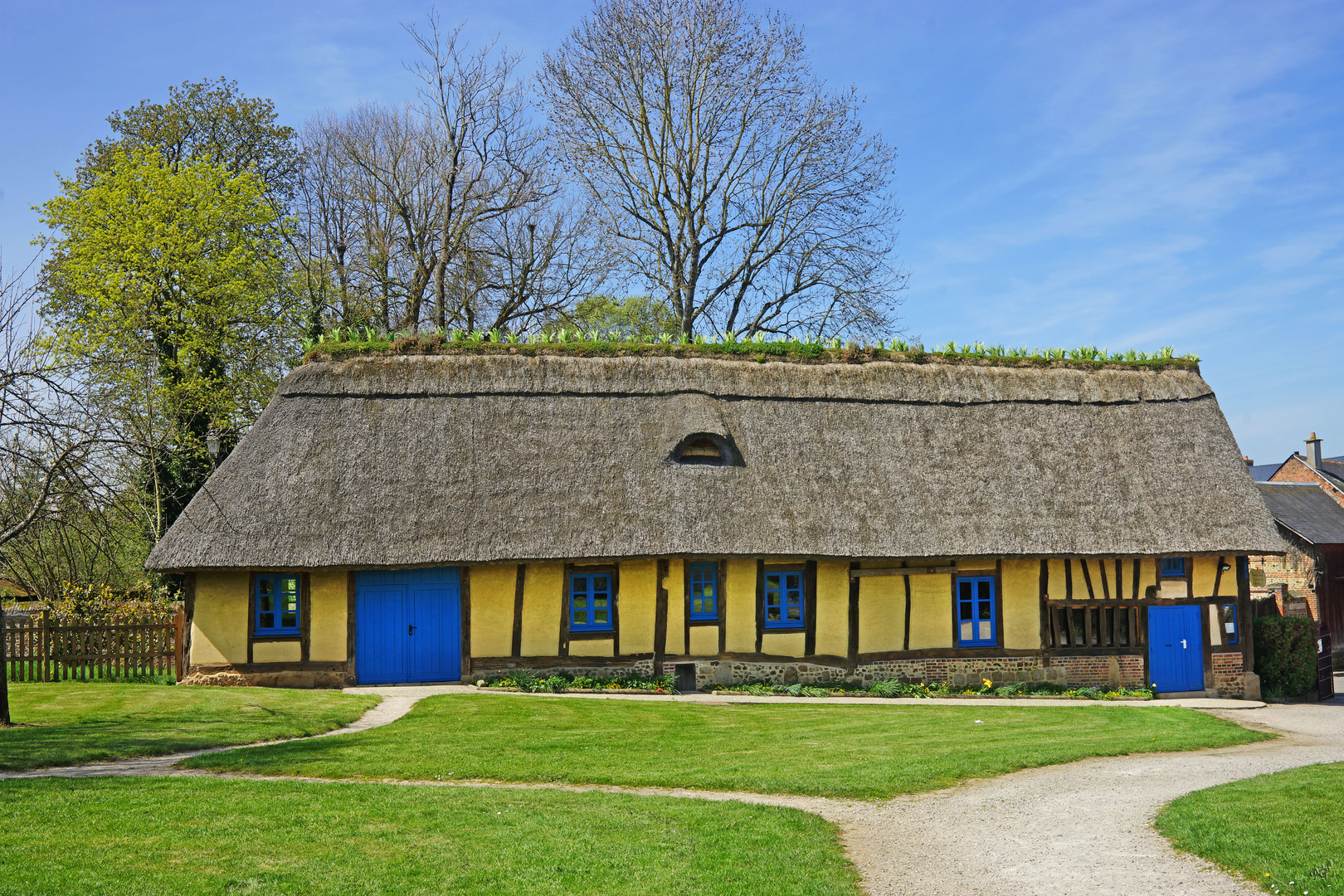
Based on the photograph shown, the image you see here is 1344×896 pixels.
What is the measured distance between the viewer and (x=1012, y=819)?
8.98 m

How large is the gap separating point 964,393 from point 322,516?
1320 centimetres

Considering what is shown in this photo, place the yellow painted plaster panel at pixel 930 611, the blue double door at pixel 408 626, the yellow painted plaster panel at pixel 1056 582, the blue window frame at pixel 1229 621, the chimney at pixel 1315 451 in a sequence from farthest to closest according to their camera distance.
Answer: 1. the chimney at pixel 1315 451
2. the blue window frame at pixel 1229 621
3. the yellow painted plaster panel at pixel 1056 582
4. the yellow painted plaster panel at pixel 930 611
5. the blue double door at pixel 408 626

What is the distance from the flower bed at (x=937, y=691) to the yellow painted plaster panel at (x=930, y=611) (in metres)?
0.84

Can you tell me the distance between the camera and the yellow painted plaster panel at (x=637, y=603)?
58.9ft

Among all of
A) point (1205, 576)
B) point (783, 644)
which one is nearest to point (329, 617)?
point (783, 644)

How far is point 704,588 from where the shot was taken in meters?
18.2

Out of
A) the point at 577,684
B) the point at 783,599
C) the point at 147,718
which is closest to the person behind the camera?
the point at 147,718

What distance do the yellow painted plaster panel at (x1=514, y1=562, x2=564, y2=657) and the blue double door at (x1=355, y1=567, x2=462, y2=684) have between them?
46.9 inches

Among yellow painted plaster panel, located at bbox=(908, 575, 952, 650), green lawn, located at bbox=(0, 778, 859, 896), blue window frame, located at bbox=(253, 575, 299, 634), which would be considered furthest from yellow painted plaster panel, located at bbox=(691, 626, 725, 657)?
green lawn, located at bbox=(0, 778, 859, 896)

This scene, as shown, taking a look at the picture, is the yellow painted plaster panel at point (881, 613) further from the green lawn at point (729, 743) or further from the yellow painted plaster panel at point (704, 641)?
the yellow painted plaster panel at point (704, 641)

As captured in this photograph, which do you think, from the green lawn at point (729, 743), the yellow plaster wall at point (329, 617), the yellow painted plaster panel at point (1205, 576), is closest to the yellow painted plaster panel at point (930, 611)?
the green lawn at point (729, 743)

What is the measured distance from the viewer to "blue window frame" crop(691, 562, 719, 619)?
1822 centimetres

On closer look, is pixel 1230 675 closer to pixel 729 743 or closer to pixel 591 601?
pixel 729 743

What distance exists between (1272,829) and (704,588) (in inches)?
433
